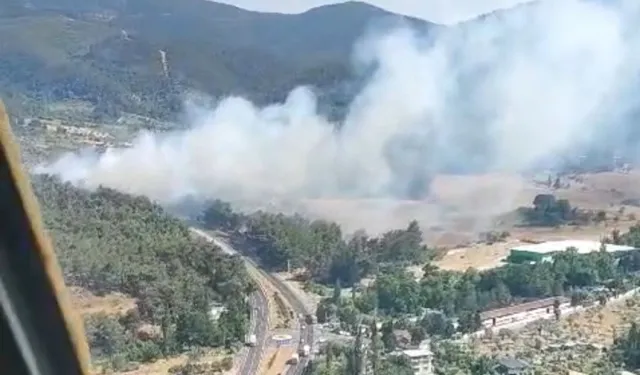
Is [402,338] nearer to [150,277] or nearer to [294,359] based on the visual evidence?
[294,359]

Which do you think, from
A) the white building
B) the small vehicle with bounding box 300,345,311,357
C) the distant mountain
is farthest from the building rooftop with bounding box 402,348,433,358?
the distant mountain

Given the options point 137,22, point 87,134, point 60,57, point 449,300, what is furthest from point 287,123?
point 449,300

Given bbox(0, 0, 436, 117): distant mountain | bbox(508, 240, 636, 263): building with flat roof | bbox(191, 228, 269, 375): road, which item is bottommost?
bbox(191, 228, 269, 375): road

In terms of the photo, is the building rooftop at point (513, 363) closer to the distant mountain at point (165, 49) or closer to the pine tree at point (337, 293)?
the pine tree at point (337, 293)

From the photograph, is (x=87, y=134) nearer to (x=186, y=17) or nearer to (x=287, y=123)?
(x=287, y=123)

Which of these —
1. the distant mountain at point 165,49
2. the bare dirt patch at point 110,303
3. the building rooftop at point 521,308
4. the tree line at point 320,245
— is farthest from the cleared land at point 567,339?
the distant mountain at point 165,49

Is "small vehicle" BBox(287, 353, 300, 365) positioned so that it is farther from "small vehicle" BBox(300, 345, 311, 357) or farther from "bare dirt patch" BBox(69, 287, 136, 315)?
"bare dirt patch" BBox(69, 287, 136, 315)
